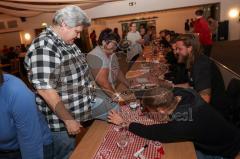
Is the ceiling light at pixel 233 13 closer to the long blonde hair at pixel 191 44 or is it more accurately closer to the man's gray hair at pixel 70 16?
the long blonde hair at pixel 191 44

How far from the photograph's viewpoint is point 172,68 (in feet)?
12.8

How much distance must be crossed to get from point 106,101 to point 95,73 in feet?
1.20

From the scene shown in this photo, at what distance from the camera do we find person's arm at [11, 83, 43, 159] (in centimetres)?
102

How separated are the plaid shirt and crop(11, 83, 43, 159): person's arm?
404mm

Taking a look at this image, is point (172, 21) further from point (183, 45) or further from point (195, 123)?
point (195, 123)

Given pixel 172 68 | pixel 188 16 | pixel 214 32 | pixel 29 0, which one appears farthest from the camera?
pixel 188 16

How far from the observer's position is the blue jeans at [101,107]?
6.00 ft

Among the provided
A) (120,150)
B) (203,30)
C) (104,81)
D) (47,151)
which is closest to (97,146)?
(120,150)

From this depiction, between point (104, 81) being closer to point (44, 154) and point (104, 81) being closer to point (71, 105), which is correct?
point (71, 105)

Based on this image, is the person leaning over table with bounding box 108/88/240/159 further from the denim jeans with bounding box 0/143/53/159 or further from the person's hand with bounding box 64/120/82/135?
the denim jeans with bounding box 0/143/53/159

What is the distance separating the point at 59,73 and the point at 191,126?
0.84m

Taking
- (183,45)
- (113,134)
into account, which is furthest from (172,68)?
(113,134)

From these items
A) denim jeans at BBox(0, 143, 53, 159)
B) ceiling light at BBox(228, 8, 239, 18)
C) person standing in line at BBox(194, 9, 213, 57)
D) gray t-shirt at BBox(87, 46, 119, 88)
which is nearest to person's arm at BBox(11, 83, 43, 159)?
denim jeans at BBox(0, 143, 53, 159)

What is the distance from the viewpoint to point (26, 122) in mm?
1046
